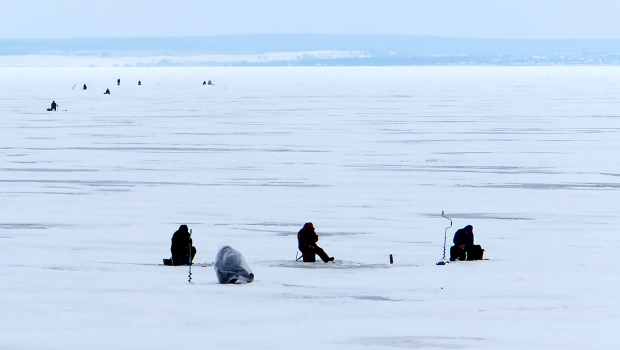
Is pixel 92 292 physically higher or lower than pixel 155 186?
lower

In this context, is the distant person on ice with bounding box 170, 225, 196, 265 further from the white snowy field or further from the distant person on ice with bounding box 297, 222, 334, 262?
the distant person on ice with bounding box 297, 222, 334, 262

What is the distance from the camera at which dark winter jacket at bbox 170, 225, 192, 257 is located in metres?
9.37

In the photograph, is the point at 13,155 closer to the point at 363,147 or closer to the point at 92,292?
the point at 363,147

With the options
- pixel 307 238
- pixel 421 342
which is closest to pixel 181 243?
pixel 307 238

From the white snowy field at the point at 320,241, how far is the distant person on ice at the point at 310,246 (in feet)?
0.34

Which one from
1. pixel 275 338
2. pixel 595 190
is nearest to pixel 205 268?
pixel 275 338

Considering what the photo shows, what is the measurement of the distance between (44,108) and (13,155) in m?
19.1

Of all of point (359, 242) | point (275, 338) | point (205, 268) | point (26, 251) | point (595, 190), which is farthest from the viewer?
point (595, 190)

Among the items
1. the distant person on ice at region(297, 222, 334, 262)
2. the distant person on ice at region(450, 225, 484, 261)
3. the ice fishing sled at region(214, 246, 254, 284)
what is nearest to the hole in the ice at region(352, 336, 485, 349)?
the ice fishing sled at region(214, 246, 254, 284)

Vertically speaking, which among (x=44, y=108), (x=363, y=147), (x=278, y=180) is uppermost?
(x=44, y=108)

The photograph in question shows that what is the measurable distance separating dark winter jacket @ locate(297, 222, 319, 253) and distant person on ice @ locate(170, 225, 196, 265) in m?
1.04

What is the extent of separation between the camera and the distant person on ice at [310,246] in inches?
374

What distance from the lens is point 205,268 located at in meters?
9.33

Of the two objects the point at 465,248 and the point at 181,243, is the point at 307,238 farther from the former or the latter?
the point at 465,248
